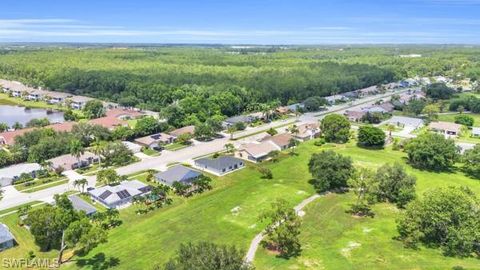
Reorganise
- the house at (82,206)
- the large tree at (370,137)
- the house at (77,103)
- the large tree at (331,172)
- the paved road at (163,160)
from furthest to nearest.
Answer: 1. the house at (77,103)
2. the large tree at (370,137)
3. the large tree at (331,172)
4. the paved road at (163,160)
5. the house at (82,206)

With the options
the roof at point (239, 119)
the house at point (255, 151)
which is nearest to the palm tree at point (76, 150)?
the house at point (255, 151)

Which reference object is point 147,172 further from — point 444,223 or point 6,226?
point 444,223

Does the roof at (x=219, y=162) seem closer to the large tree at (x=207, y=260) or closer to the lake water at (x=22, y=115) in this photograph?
the large tree at (x=207, y=260)

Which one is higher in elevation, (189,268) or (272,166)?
(189,268)

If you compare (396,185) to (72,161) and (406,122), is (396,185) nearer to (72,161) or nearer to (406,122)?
(406,122)

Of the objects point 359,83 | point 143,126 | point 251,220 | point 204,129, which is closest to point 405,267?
point 251,220

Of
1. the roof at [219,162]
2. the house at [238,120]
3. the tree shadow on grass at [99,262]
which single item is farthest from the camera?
the house at [238,120]

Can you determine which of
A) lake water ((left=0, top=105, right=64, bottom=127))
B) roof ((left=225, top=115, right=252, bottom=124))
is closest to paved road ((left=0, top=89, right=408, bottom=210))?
roof ((left=225, top=115, right=252, bottom=124))
